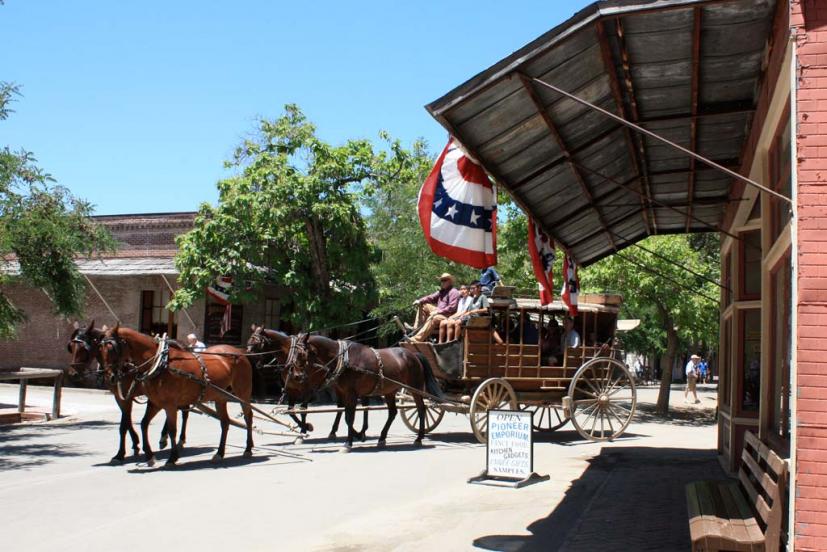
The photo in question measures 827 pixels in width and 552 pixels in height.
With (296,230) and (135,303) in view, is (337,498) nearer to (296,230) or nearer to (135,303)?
(296,230)

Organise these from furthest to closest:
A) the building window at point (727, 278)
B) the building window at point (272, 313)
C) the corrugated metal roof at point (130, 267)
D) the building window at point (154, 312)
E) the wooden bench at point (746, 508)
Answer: the building window at point (272, 313)
the building window at point (154, 312)
the corrugated metal roof at point (130, 267)
the building window at point (727, 278)
the wooden bench at point (746, 508)

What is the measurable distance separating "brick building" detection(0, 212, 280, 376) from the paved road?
42.4 feet

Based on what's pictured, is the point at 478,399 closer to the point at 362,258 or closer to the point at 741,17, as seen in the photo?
the point at 741,17

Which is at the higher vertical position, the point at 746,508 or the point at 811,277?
the point at 811,277

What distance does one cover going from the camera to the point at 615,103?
8.20m

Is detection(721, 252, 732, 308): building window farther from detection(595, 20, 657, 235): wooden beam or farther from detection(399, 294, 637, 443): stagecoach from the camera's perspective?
detection(399, 294, 637, 443): stagecoach

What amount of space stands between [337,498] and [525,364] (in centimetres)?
670

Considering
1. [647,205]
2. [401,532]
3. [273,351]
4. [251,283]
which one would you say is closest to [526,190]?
[647,205]

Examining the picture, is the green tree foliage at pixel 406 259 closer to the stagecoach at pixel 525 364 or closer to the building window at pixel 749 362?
the stagecoach at pixel 525 364

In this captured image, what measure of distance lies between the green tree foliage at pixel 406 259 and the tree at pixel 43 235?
34.8ft

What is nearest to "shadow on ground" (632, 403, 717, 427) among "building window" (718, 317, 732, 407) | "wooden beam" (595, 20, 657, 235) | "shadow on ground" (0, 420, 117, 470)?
"building window" (718, 317, 732, 407)

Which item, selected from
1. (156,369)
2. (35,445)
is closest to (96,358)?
(156,369)

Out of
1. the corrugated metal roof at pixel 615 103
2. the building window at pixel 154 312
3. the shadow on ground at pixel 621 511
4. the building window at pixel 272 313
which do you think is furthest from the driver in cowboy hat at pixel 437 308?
the building window at pixel 154 312

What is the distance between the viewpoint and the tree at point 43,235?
54.0 feet
